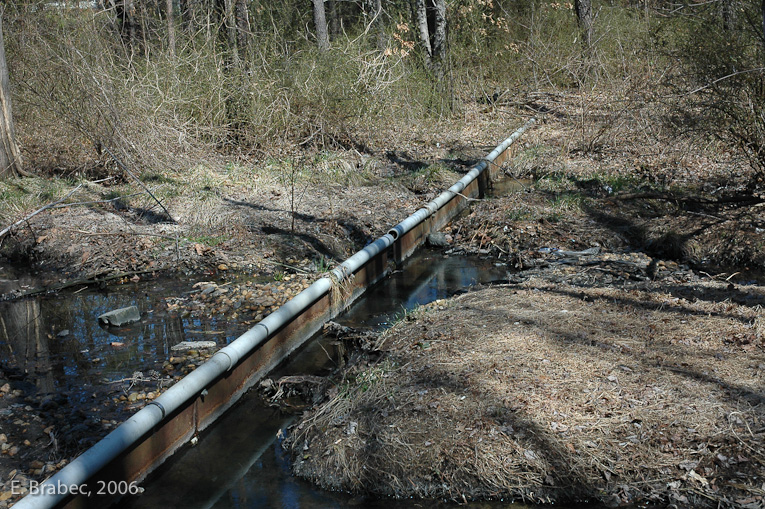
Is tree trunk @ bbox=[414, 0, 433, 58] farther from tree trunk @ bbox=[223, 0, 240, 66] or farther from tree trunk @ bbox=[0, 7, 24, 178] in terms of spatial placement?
tree trunk @ bbox=[0, 7, 24, 178]

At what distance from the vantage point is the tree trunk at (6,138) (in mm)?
10875

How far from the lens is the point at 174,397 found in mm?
4410

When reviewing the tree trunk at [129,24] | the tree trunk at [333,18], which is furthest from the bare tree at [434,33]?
the tree trunk at [333,18]

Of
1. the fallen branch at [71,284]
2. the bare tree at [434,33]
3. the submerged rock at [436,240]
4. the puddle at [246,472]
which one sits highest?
the bare tree at [434,33]

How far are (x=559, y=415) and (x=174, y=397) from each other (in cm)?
237

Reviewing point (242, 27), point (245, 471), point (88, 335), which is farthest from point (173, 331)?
point (242, 27)

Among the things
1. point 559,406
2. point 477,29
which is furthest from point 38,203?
point 477,29

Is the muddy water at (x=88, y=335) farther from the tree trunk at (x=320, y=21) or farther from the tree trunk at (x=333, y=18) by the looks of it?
the tree trunk at (x=333, y=18)

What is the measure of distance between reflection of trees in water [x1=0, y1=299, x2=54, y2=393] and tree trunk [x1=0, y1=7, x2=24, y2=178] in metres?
4.51

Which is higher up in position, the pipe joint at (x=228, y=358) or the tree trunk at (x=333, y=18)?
the tree trunk at (x=333, y=18)

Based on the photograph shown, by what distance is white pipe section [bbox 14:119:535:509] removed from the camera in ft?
11.5

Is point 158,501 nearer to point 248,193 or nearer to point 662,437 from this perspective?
point 662,437

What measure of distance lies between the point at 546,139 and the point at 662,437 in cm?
1079

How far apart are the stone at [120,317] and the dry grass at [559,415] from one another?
8.90ft
